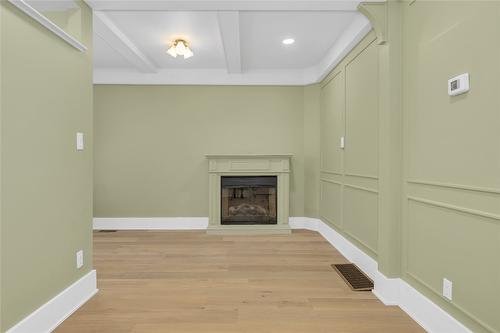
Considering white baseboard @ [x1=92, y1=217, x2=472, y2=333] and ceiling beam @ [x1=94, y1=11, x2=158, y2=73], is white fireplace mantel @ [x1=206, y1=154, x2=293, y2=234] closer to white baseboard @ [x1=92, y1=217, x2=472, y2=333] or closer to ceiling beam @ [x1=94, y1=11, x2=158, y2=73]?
white baseboard @ [x1=92, y1=217, x2=472, y2=333]

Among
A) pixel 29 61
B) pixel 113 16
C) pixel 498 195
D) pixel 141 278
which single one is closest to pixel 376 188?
pixel 498 195

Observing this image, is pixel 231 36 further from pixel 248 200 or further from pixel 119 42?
pixel 248 200

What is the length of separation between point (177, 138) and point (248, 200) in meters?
1.56

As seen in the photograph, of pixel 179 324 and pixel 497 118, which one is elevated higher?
pixel 497 118

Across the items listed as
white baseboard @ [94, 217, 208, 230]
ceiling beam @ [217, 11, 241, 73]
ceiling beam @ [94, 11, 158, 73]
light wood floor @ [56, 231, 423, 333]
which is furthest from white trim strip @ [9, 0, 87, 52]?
white baseboard @ [94, 217, 208, 230]

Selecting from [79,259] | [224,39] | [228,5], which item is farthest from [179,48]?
[79,259]

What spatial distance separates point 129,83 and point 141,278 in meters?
3.38

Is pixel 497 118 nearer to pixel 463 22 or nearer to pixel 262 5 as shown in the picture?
pixel 463 22

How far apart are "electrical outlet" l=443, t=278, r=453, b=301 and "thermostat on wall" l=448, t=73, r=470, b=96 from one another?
3.70 ft

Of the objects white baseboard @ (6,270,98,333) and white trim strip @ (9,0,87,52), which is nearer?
white trim strip @ (9,0,87,52)

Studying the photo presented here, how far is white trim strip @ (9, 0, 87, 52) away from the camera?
1773 millimetres

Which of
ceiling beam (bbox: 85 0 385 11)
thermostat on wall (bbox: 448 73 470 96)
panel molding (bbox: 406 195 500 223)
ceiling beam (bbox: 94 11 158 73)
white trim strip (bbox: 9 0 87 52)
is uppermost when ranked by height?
ceiling beam (bbox: 94 11 158 73)

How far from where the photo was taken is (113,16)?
3.25 meters

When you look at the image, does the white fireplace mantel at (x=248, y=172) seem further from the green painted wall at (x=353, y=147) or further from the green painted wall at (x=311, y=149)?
the green painted wall at (x=353, y=147)
